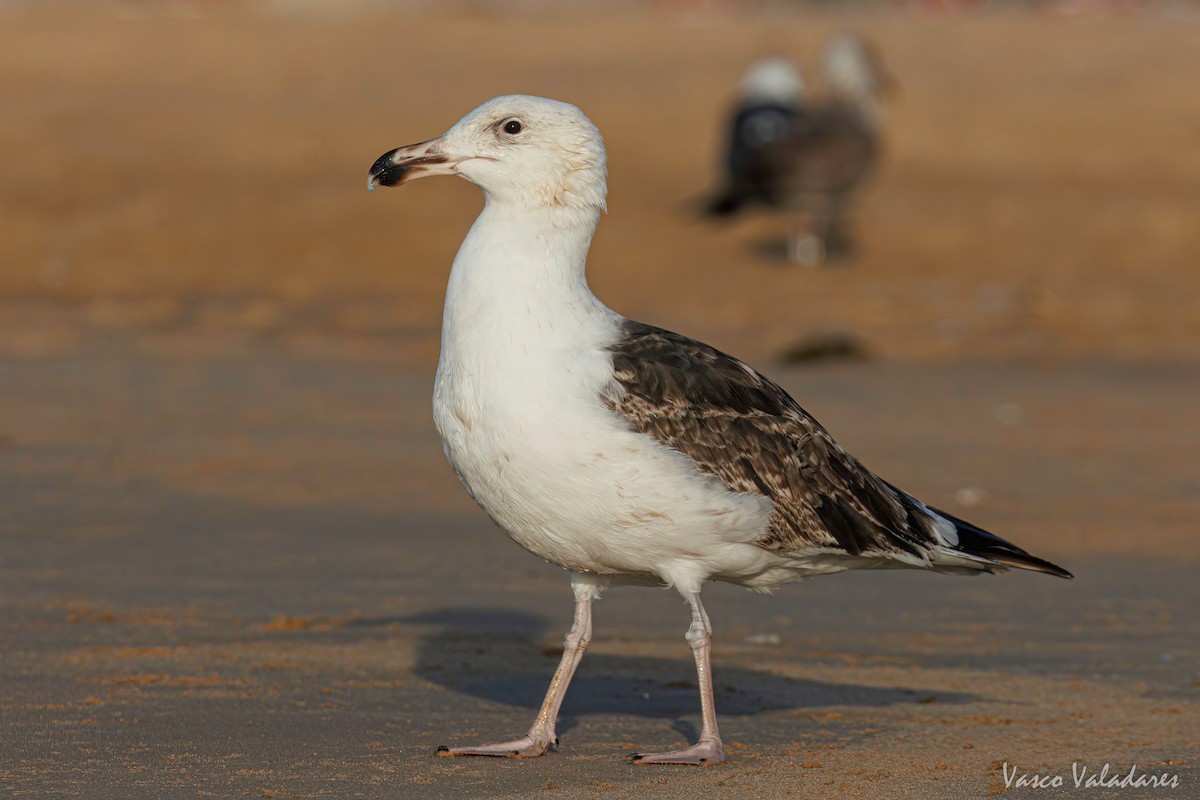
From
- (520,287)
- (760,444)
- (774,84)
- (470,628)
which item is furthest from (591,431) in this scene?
(774,84)

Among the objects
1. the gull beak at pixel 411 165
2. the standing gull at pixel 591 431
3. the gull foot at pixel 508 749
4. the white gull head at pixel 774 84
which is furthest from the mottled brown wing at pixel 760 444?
the white gull head at pixel 774 84

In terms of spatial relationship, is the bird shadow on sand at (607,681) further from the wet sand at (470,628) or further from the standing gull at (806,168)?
the standing gull at (806,168)

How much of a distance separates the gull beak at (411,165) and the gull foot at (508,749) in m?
1.78

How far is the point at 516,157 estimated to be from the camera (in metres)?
→ 5.64

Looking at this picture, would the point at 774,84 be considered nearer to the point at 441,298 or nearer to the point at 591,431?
the point at 441,298

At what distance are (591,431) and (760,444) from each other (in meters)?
0.71

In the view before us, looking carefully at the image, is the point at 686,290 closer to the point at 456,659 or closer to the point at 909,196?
the point at 909,196

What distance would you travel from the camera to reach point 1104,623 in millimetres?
7441

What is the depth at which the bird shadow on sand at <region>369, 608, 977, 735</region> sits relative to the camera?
6379 millimetres

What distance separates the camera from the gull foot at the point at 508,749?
17.9 feet

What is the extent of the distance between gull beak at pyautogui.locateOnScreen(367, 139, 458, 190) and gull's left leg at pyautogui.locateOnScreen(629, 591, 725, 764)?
158 cm

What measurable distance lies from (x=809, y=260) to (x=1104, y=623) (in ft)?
37.8

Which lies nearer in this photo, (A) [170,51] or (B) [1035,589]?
(B) [1035,589]

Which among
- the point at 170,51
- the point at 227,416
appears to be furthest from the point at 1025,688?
the point at 170,51
